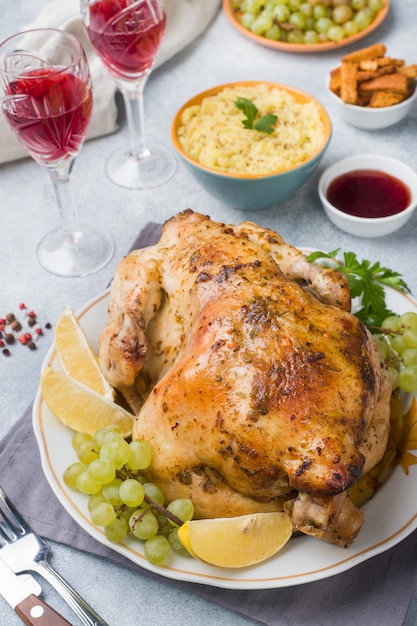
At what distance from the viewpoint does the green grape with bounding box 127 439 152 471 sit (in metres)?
1.64

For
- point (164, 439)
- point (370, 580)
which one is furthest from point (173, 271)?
point (370, 580)

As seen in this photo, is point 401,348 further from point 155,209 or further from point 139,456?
point 155,209

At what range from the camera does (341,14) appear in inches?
126

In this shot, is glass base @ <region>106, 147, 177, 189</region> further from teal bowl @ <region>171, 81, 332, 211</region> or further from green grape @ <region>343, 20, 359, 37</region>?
green grape @ <region>343, 20, 359, 37</region>

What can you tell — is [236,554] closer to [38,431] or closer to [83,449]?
[83,449]

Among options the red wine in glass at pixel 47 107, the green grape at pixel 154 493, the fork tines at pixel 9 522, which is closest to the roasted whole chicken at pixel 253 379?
the green grape at pixel 154 493

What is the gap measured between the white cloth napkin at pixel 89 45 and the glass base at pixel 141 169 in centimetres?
17

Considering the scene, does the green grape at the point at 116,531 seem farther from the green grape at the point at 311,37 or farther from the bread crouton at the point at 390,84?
the green grape at the point at 311,37

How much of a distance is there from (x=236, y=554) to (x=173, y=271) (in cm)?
65

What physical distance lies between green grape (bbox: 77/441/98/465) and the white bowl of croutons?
5.75 feet

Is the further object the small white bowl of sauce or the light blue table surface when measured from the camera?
the small white bowl of sauce

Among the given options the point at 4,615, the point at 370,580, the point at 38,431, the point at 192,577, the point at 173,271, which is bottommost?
the point at 370,580

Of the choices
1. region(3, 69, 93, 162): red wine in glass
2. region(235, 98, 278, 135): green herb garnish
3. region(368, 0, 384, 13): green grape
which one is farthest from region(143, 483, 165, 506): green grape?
region(368, 0, 384, 13): green grape

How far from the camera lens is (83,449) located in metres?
1.71
